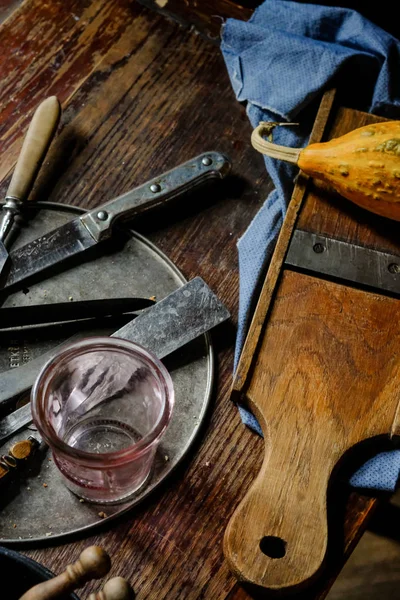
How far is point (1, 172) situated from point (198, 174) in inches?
9.3

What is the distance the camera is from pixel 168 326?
2.59ft

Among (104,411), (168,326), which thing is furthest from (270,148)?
(104,411)

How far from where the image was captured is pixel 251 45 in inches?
38.7

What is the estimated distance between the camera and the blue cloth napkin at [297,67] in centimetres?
93

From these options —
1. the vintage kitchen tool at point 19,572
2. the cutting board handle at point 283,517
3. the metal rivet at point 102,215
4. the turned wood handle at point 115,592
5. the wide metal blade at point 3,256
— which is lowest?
the cutting board handle at point 283,517

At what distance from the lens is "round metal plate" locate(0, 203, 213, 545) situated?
0.72 metres

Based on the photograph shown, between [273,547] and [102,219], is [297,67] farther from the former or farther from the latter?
[273,547]

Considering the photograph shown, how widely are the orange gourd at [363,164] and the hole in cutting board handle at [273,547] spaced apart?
368 mm

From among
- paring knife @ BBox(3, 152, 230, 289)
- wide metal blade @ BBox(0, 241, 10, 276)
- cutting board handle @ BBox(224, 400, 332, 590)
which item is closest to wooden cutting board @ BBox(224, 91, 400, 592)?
cutting board handle @ BBox(224, 400, 332, 590)

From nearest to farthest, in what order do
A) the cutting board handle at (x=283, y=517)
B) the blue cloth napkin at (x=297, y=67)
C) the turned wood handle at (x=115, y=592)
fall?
the turned wood handle at (x=115, y=592) → the cutting board handle at (x=283, y=517) → the blue cloth napkin at (x=297, y=67)

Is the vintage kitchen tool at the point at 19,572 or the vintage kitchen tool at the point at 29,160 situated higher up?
the vintage kitchen tool at the point at 29,160

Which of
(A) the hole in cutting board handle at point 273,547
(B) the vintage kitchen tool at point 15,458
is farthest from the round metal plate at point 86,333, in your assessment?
(A) the hole in cutting board handle at point 273,547

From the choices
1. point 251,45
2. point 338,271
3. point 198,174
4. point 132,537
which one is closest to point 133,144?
point 198,174

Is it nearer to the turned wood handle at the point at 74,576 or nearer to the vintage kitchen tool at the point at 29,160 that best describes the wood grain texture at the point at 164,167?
the vintage kitchen tool at the point at 29,160
